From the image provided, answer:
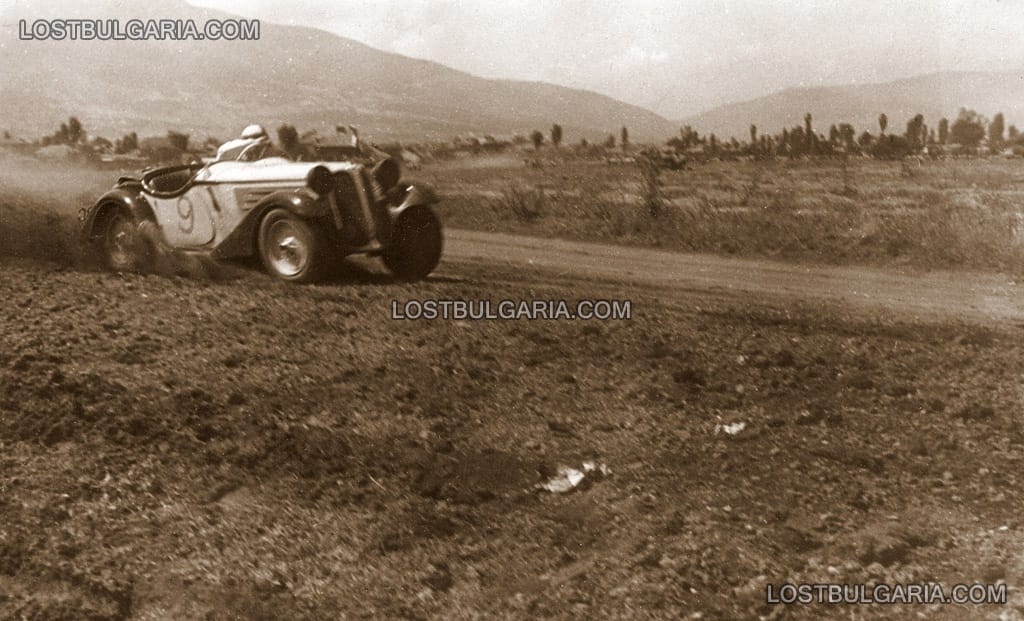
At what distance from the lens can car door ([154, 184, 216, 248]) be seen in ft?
15.8

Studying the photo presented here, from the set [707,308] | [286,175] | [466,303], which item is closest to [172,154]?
[286,175]

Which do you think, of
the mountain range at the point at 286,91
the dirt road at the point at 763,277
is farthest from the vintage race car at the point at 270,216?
the dirt road at the point at 763,277

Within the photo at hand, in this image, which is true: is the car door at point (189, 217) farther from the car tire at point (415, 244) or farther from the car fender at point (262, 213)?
the car tire at point (415, 244)

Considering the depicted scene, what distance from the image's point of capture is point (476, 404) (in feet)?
12.7

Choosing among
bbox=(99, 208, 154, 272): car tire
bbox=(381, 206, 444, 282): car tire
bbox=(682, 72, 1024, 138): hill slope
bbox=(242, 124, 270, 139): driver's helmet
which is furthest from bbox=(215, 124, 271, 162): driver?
bbox=(682, 72, 1024, 138): hill slope

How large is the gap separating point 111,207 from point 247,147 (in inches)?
32.3

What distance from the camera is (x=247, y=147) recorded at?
4828 mm

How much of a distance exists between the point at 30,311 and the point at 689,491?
301 centimetres

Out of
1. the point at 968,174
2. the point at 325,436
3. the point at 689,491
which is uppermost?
the point at 968,174

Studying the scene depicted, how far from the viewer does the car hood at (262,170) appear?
4.73 metres

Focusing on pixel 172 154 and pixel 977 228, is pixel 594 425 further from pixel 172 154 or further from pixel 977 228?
pixel 977 228

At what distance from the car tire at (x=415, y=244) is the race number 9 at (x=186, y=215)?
43.3 inches

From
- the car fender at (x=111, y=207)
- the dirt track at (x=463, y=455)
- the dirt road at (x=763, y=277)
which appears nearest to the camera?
the dirt track at (x=463, y=455)

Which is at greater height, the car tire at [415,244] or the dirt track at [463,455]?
the car tire at [415,244]
